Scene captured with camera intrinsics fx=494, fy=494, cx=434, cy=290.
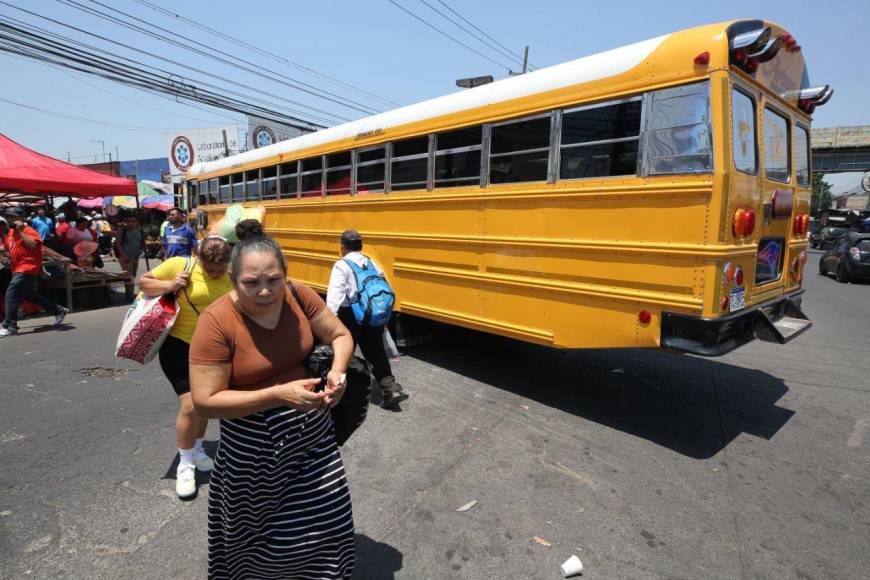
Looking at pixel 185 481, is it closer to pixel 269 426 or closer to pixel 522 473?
pixel 269 426

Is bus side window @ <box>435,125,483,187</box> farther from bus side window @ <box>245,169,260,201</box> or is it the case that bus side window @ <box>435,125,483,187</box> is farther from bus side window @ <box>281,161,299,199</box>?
bus side window @ <box>245,169,260,201</box>

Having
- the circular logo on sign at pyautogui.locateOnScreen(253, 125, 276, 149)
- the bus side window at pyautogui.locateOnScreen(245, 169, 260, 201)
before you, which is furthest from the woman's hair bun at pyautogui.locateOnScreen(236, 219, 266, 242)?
the circular logo on sign at pyautogui.locateOnScreen(253, 125, 276, 149)

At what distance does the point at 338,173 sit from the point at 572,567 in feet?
17.4

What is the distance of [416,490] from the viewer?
9.87 ft

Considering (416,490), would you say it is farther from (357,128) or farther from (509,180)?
(357,128)

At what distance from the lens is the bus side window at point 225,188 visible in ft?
30.1

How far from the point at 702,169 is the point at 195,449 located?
3756 mm

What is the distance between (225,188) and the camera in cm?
930

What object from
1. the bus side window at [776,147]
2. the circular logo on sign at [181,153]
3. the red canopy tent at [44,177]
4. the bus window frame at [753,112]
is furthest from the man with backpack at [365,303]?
the circular logo on sign at [181,153]

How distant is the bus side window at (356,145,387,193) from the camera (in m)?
5.69

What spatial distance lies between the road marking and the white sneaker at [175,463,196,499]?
459 centimetres

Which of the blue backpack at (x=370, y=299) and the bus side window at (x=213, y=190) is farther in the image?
the bus side window at (x=213, y=190)

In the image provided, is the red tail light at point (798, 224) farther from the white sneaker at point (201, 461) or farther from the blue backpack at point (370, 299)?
the white sneaker at point (201, 461)

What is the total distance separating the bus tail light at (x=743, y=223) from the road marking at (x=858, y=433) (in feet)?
5.88
